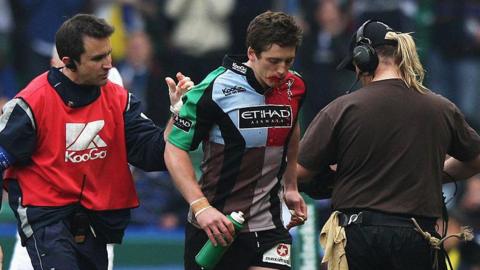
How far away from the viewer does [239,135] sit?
748 centimetres

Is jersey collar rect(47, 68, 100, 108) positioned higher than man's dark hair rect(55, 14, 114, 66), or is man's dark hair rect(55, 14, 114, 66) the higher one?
man's dark hair rect(55, 14, 114, 66)

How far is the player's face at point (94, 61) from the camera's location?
7.72 m

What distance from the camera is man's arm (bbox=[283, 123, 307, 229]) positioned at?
782 centimetres

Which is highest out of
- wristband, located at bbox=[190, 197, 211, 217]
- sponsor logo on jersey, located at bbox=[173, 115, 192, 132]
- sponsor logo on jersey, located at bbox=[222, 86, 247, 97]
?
sponsor logo on jersey, located at bbox=[222, 86, 247, 97]

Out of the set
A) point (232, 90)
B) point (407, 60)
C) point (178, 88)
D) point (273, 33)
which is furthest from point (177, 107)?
point (407, 60)

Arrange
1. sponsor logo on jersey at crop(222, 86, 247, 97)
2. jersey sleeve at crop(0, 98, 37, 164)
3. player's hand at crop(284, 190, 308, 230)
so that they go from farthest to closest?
player's hand at crop(284, 190, 308, 230) < jersey sleeve at crop(0, 98, 37, 164) < sponsor logo on jersey at crop(222, 86, 247, 97)

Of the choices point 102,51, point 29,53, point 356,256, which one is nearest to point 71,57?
point 102,51

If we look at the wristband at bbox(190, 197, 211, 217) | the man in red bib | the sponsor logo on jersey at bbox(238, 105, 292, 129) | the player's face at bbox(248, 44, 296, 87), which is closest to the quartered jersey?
the sponsor logo on jersey at bbox(238, 105, 292, 129)

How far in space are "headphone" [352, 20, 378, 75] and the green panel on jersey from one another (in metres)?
0.81

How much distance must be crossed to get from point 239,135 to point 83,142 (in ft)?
3.23

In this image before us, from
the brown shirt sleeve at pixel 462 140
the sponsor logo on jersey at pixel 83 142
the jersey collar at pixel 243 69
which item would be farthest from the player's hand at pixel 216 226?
the brown shirt sleeve at pixel 462 140

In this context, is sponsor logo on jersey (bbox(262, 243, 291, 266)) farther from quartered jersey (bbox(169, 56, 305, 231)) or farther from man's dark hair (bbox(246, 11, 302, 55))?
man's dark hair (bbox(246, 11, 302, 55))

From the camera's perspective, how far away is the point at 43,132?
7.70 metres

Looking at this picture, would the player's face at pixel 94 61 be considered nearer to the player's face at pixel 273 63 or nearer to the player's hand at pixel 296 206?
the player's face at pixel 273 63
